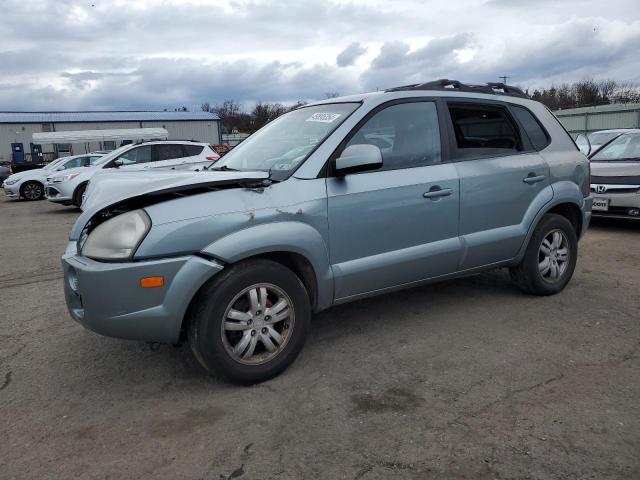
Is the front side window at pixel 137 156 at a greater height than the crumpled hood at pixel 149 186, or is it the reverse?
the front side window at pixel 137 156

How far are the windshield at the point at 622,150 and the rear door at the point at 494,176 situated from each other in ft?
16.0

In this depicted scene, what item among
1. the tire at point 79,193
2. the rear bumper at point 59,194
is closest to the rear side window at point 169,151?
the tire at point 79,193

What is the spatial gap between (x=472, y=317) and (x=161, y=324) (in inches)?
102

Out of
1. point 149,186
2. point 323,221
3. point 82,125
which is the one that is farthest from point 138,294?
point 82,125

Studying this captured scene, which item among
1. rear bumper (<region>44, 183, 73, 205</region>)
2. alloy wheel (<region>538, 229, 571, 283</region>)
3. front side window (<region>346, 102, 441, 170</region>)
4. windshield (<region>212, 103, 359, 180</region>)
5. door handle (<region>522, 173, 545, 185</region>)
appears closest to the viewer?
windshield (<region>212, 103, 359, 180</region>)

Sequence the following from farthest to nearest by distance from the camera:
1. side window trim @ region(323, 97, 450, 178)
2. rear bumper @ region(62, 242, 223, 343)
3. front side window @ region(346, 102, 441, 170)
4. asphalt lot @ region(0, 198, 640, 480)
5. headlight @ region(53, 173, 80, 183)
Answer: headlight @ region(53, 173, 80, 183) → front side window @ region(346, 102, 441, 170) → side window trim @ region(323, 97, 450, 178) → rear bumper @ region(62, 242, 223, 343) → asphalt lot @ region(0, 198, 640, 480)

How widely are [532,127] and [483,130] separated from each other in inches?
24.8

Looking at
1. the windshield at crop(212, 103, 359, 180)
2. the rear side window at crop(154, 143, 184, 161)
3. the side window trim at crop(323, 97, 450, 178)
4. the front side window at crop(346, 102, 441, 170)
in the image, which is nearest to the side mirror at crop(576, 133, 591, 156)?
the side window trim at crop(323, 97, 450, 178)

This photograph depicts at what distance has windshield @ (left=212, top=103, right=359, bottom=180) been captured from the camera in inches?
146

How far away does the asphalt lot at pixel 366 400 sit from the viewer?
2.53 meters

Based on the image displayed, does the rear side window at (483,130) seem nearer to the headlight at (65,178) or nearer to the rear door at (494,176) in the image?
the rear door at (494,176)

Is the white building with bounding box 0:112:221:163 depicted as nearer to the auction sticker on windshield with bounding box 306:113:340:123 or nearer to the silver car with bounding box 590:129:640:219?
the silver car with bounding box 590:129:640:219

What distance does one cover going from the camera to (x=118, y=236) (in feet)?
9.84

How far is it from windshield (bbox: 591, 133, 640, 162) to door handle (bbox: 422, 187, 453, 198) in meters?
5.96
